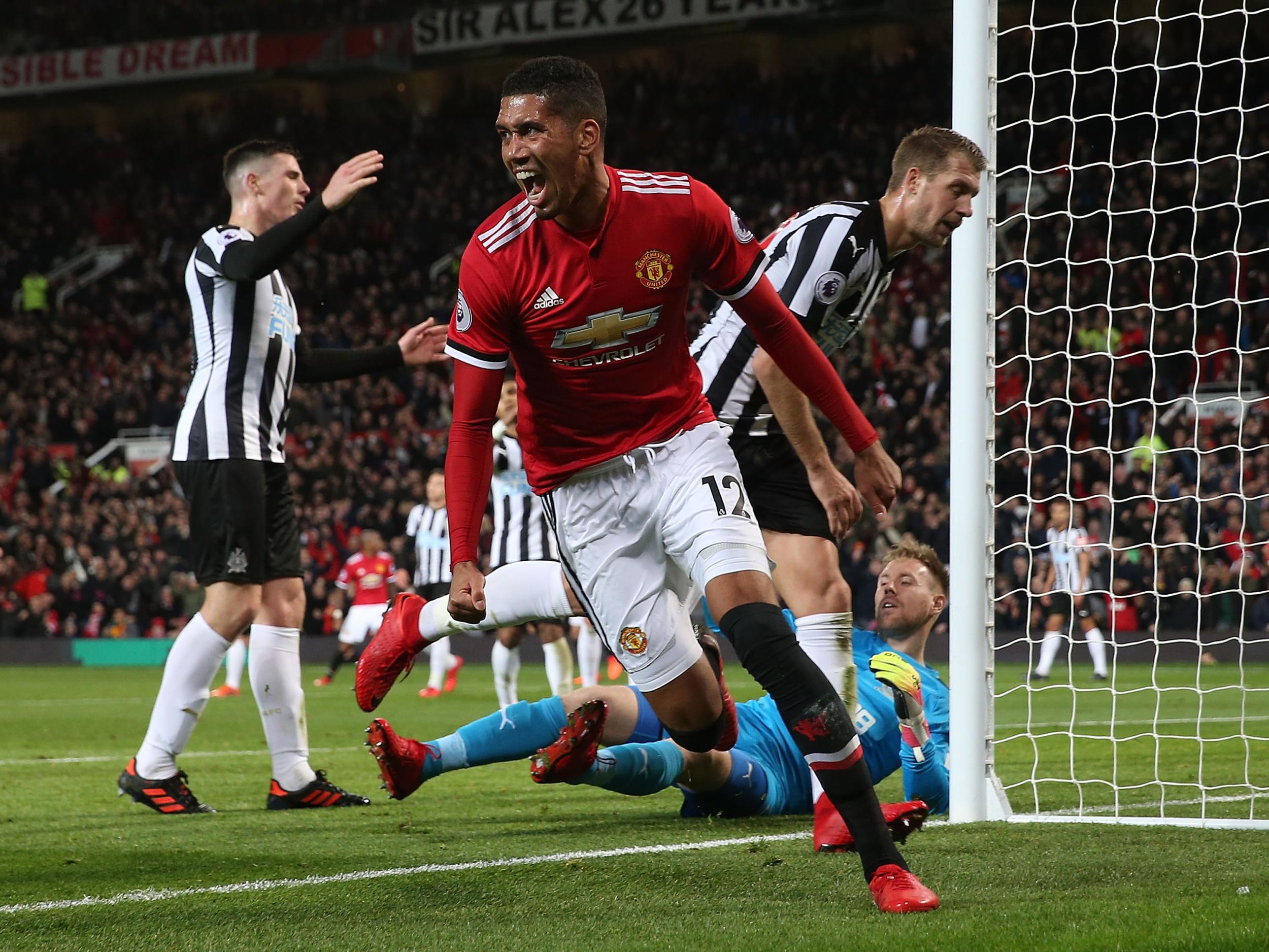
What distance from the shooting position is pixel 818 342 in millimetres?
4688

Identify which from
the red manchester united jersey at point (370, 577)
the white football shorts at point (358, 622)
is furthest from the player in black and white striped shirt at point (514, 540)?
the red manchester united jersey at point (370, 577)

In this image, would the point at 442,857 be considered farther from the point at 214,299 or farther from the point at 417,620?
the point at 214,299

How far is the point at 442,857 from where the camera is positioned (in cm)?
414

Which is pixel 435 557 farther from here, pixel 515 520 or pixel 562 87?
pixel 562 87

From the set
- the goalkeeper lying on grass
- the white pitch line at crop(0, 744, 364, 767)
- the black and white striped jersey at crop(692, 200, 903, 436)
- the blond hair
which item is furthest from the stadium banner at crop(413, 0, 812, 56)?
the black and white striped jersey at crop(692, 200, 903, 436)

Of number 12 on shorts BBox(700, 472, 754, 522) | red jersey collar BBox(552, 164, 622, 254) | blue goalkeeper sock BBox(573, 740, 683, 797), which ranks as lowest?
blue goalkeeper sock BBox(573, 740, 683, 797)

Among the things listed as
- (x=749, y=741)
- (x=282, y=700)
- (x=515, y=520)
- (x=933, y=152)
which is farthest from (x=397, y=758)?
(x=515, y=520)

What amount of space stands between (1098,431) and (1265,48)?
5.15m

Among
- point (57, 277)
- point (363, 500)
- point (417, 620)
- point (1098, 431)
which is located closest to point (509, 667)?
point (417, 620)

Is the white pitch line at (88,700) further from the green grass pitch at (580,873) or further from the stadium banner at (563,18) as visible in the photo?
the stadium banner at (563,18)

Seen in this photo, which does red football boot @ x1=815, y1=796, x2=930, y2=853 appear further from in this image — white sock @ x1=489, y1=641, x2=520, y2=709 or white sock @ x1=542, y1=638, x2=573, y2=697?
white sock @ x1=542, y1=638, x2=573, y2=697

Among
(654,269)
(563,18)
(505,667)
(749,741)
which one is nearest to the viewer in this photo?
(654,269)

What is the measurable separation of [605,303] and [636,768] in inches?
64.5

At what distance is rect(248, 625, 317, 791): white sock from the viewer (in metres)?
5.59
